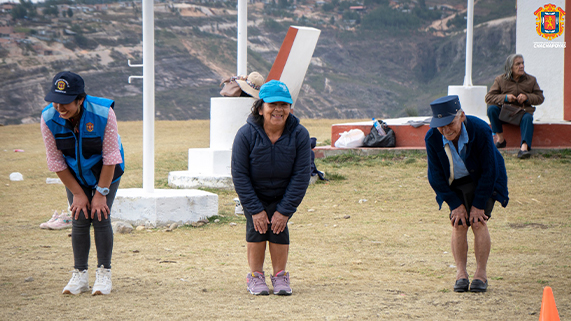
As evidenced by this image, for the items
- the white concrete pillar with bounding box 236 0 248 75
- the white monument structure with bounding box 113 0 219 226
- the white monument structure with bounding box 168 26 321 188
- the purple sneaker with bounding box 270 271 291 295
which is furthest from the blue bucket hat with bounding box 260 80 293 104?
the white concrete pillar with bounding box 236 0 248 75

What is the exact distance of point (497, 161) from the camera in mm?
4238

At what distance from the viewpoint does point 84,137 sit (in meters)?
4.11

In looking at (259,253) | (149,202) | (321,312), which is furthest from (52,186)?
(321,312)

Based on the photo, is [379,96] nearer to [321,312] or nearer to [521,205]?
[521,205]

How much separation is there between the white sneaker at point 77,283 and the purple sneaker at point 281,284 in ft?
4.10

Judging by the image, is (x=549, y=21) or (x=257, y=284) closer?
(x=257, y=284)

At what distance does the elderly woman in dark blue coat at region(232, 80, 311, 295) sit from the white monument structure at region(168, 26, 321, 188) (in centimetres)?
468

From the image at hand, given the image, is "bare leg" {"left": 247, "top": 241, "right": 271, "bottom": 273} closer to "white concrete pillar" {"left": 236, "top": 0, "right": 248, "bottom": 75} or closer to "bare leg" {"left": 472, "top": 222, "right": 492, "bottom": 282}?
"bare leg" {"left": 472, "top": 222, "right": 492, "bottom": 282}

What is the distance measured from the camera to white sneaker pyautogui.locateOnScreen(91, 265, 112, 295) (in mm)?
4203

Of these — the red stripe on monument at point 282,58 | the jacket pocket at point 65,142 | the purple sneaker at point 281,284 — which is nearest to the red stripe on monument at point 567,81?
the red stripe on monument at point 282,58

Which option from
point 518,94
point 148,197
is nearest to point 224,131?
point 148,197

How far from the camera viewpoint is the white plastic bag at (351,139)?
37.9 feet

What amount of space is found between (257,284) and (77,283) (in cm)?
118

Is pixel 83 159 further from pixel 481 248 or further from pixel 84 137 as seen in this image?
pixel 481 248
